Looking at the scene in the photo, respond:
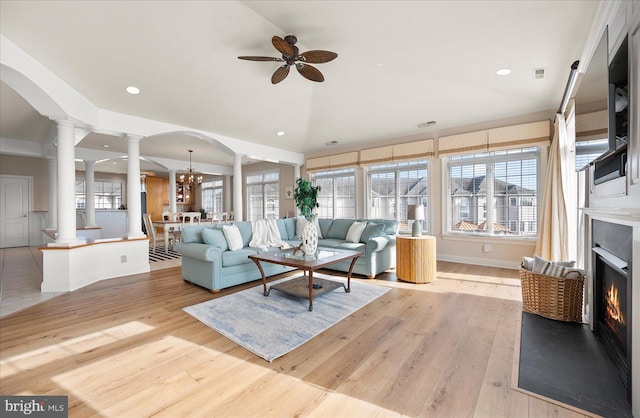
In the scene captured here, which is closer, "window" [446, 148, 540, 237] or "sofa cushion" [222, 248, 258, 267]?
"sofa cushion" [222, 248, 258, 267]

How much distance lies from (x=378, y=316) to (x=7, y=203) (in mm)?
10117

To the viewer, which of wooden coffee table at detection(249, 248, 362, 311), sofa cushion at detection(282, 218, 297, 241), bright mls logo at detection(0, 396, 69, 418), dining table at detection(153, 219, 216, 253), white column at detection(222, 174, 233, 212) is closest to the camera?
bright mls logo at detection(0, 396, 69, 418)

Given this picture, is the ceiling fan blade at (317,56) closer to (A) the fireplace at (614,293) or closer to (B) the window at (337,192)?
(A) the fireplace at (614,293)

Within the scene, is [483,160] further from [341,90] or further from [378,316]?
[378,316]

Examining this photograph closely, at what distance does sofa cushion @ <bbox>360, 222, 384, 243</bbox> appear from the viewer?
4.49m

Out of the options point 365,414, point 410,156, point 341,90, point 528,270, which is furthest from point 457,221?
Answer: point 365,414

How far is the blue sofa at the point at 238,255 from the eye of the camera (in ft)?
11.9

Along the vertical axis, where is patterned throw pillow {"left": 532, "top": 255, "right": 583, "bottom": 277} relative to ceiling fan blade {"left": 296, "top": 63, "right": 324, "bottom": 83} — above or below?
below

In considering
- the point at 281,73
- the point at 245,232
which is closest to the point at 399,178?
the point at 245,232

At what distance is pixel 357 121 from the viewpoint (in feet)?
18.3

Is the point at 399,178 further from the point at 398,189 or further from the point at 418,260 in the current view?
the point at 418,260

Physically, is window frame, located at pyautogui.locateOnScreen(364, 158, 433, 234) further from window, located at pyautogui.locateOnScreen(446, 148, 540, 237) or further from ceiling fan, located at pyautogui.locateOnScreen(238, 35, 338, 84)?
ceiling fan, located at pyautogui.locateOnScreen(238, 35, 338, 84)

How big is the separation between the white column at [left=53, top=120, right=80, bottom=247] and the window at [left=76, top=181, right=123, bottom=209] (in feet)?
25.5

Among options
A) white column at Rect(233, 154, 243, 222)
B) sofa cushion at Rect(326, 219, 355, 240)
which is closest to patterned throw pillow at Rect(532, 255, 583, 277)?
sofa cushion at Rect(326, 219, 355, 240)
